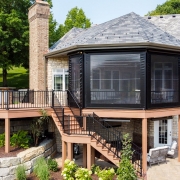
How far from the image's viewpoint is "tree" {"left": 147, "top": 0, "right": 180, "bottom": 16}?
4178cm

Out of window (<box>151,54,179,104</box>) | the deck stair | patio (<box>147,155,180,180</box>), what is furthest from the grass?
patio (<box>147,155,180,180</box>)

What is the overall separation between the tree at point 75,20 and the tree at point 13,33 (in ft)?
27.3


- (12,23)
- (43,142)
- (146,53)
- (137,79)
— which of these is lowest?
(43,142)

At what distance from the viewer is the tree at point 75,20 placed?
104ft

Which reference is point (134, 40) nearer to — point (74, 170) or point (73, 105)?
point (73, 105)

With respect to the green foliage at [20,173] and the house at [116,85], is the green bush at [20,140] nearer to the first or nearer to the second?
the house at [116,85]

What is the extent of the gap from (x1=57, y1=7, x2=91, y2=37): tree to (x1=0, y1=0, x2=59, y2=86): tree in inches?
328

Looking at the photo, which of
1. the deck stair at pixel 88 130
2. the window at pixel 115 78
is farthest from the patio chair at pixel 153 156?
the window at pixel 115 78

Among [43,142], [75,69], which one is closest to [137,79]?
[75,69]

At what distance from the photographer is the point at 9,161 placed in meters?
10.6

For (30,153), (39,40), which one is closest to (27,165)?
(30,153)

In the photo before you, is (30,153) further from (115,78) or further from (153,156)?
(153,156)

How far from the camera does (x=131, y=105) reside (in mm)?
11344

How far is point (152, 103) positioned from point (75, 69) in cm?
418
